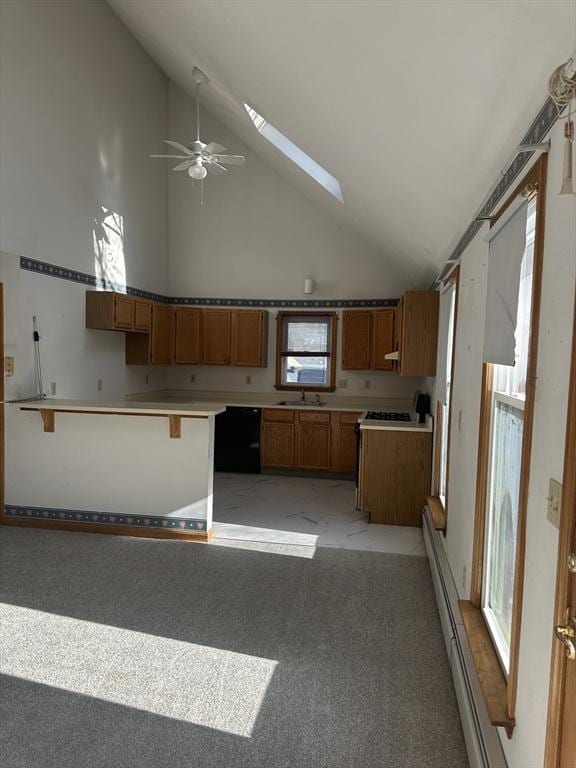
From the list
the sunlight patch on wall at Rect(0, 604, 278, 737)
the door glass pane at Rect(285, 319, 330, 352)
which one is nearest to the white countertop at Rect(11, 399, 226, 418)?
the sunlight patch on wall at Rect(0, 604, 278, 737)

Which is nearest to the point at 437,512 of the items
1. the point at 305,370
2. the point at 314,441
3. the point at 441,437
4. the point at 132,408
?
the point at 441,437

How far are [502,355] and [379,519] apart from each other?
10.3 feet

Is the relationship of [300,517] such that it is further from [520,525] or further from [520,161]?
[520,161]

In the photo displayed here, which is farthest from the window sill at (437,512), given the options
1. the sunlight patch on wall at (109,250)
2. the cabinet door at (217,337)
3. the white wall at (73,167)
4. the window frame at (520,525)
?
the sunlight patch on wall at (109,250)

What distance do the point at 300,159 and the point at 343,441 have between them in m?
3.23

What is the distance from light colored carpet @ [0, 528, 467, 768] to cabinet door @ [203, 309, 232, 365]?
11.4 feet

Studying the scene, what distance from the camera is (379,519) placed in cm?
461

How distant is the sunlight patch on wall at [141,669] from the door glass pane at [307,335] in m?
4.67

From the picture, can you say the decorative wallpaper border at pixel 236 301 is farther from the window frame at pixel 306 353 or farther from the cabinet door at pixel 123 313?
the cabinet door at pixel 123 313

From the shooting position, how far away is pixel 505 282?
5.73 feet

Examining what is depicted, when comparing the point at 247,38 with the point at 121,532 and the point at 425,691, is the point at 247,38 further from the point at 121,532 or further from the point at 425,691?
the point at 121,532

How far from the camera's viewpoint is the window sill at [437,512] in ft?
11.1

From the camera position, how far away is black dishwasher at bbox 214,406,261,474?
6.46 m

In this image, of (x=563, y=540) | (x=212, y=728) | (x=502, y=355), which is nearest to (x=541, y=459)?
(x=563, y=540)
